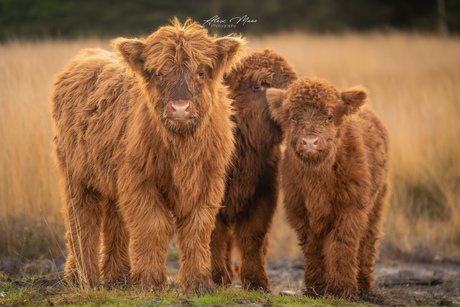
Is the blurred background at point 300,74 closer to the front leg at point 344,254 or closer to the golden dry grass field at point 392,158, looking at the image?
the golden dry grass field at point 392,158

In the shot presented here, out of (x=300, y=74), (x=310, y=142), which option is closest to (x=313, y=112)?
(x=310, y=142)

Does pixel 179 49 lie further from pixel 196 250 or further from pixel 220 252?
pixel 220 252

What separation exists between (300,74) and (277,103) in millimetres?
7971

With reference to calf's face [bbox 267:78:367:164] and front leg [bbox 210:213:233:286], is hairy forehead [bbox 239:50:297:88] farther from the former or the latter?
front leg [bbox 210:213:233:286]

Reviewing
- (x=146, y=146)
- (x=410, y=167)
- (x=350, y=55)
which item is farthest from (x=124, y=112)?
(x=350, y=55)

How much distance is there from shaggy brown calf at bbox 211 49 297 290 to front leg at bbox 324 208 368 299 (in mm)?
838

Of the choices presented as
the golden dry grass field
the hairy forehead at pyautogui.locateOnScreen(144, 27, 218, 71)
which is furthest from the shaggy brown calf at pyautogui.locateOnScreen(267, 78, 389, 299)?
the golden dry grass field

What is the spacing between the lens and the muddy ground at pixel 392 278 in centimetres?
578

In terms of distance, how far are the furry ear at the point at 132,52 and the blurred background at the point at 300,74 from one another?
2270 millimetres

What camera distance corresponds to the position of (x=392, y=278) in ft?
23.4

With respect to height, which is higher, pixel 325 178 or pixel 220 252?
pixel 325 178

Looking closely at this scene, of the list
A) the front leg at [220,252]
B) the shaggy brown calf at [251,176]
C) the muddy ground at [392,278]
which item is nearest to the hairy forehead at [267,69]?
the shaggy brown calf at [251,176]

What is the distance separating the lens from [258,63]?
6.24 metres

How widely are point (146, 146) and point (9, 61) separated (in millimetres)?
6591
